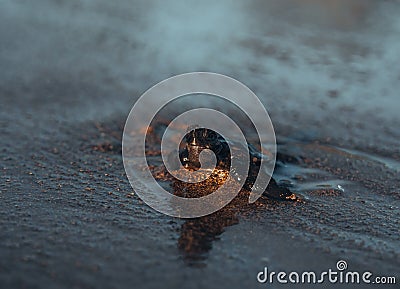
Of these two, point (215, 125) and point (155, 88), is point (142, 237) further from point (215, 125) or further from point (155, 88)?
point (155, 88)

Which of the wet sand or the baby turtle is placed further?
the baby turtle

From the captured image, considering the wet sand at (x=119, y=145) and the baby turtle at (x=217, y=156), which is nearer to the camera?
the wet sand at (x=119, y=145)

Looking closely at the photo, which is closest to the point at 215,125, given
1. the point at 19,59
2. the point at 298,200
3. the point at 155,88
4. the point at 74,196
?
the point at 155,88

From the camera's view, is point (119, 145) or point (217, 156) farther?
point (119, 145)

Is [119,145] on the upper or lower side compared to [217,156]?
upper
